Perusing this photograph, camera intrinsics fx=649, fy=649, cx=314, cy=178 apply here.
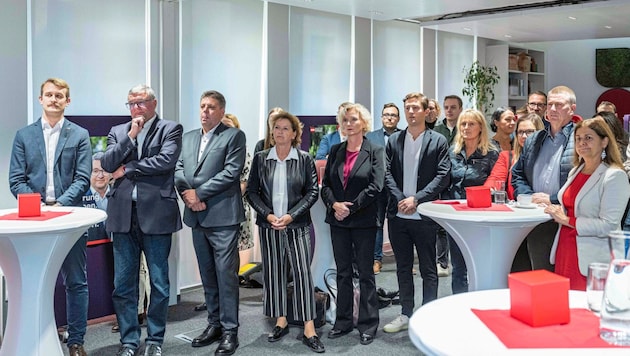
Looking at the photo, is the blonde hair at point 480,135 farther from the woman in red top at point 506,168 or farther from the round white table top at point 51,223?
the round white table top at point 51,223

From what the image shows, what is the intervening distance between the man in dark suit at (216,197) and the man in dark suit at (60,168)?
1.93 feet

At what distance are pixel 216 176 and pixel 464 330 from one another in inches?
92.7

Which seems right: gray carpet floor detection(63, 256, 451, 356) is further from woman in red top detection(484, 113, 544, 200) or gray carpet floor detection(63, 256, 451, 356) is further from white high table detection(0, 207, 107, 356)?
woman in red top detection(484, 113, 544, 200)

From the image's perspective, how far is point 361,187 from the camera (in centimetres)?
397

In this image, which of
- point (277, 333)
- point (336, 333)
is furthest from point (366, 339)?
point (277, 333)

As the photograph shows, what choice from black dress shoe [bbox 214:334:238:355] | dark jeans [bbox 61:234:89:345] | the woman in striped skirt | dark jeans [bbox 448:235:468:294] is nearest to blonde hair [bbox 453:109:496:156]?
dark jeans [bbox 448:235:468:294]

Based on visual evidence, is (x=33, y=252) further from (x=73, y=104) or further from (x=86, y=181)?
(x=73, y=104)

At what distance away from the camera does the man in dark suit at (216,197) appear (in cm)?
389

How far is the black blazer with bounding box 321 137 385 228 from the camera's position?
394cm

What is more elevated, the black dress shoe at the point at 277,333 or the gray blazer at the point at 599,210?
the gray blazer at the point at 599,210

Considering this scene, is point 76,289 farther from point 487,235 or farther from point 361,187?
point 487,235

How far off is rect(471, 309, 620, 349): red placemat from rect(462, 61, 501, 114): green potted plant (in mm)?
7328

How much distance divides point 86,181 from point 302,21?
341 centimetres

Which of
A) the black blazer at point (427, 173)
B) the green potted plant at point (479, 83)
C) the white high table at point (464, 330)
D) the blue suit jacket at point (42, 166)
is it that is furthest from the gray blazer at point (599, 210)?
the green potted plant at point (479, 83)
